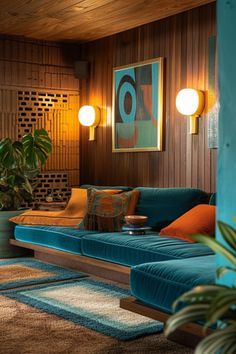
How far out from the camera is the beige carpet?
3.03 meters

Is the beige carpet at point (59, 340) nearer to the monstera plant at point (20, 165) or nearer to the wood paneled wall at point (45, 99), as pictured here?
the monstera plant at point (20, 165)

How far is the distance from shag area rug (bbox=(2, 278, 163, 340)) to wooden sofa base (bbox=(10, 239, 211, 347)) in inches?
4.9

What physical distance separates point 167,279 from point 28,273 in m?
2.12

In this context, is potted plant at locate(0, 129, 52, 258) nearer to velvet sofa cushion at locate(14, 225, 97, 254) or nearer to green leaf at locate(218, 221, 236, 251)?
velvet sofa cushion at locate(14, 225, 97, 254)

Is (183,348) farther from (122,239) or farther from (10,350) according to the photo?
(122,239)

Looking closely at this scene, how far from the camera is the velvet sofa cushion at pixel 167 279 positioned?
2998 millimetres

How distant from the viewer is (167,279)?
122 inches

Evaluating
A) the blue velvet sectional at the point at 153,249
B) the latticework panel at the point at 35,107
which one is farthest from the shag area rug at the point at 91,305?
the latticework panel at the point at 35,107

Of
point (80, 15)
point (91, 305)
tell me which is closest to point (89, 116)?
point (80, 15)

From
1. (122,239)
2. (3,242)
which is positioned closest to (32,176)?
(3,242)

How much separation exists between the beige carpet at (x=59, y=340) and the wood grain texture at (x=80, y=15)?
2.77 metres

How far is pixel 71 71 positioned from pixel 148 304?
3.99 m

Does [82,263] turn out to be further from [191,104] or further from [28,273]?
[191,104]

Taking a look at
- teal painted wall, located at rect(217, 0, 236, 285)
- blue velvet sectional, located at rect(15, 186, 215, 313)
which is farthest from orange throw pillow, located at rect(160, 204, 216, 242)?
teal painted wall, located at rect(217, 0, 236, 285)
